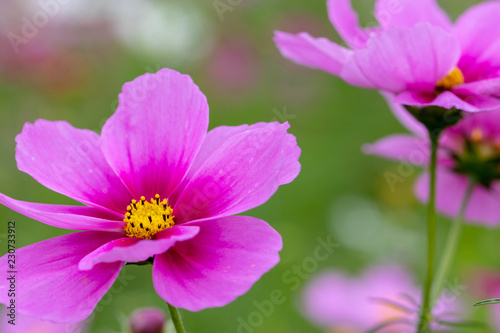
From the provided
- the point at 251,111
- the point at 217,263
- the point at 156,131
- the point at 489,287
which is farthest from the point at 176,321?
the point at 251,111

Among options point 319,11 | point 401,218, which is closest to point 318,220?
point 401,218

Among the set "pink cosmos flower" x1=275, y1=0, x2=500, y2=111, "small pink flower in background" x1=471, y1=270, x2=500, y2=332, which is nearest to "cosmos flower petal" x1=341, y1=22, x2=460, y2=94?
"pink cosmos flower" x1=275, y1=0, x2=500, y2=111

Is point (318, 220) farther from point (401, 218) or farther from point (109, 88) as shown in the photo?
point (109, 88)

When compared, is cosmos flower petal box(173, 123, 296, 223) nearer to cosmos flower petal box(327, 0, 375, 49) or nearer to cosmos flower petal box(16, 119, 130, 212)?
cosmos flower petal box(16, 119, 130, 212)

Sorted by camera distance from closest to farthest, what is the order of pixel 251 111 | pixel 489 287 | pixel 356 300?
pixel 489 287 → pixel 356 300 → pixel 251 111

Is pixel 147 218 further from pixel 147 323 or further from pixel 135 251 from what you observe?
pixel 147 323

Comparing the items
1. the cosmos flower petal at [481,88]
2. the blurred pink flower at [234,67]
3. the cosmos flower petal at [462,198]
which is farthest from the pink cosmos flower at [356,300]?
the blurred pink flower at [234,67]
